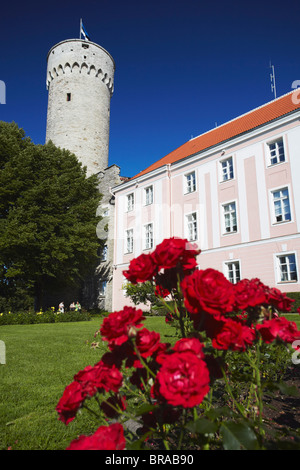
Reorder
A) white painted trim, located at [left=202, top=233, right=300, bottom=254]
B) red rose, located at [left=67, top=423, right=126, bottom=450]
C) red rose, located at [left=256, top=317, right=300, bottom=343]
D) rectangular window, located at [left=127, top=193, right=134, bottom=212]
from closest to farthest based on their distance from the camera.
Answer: red rose, located at [left=67, top=423, right=126, bottom=450]
red rose, located at [left=256, top=317, right=300, bottom=343]
white painted trim, located at [left=202, top=233, right=300, bottom=254]
rectangular window, located at [left=127, top=193, right=134, bottom=212]

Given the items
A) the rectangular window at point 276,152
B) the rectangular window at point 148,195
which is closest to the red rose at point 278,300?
the rectangular window at point 276,152

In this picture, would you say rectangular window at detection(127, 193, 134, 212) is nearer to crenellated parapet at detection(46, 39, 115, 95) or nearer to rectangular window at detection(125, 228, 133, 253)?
rectangular window at detection(125, 228, 133, 253)

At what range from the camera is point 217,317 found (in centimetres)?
131

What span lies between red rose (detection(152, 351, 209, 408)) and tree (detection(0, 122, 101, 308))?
61.4 feet

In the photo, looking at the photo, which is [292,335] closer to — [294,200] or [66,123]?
[294,200]

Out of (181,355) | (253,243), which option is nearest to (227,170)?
(253,243)

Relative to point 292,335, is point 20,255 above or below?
above

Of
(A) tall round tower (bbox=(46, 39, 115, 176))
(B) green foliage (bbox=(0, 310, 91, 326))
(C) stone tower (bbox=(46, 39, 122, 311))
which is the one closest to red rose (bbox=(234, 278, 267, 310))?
(B) green foliage (bbox=(0, 310, 91, 326))

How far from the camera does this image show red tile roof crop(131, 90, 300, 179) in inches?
734

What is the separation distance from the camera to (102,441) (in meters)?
1.01

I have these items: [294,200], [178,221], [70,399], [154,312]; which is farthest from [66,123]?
[70,399]

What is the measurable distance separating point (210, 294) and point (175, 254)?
30cm
